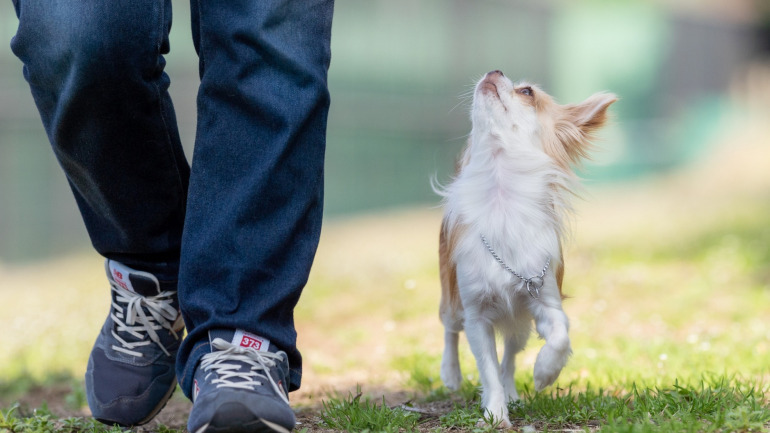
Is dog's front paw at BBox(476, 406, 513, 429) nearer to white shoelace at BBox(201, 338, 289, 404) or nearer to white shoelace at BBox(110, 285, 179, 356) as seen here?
white shoelace at BBox(201, 338, 289, 404)

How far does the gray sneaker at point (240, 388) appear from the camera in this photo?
6.63 feet

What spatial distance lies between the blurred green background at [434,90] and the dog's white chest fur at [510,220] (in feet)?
0.73

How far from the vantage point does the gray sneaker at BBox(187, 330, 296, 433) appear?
2021 millimetres

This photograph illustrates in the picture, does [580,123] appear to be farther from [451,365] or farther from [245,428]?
[245,428]

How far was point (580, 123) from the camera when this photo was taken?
2.92 m

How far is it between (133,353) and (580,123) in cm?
162

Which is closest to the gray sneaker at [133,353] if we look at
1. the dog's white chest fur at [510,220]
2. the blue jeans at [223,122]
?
the blue jeans at [223,122]

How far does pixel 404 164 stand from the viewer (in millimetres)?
12852

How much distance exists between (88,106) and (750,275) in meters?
5.02

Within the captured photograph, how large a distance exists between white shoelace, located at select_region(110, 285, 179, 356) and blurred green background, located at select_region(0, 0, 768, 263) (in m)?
1.29

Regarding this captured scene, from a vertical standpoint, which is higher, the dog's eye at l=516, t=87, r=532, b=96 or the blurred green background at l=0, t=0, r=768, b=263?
the dog's eye at l=516, t=87, r=532, b=96

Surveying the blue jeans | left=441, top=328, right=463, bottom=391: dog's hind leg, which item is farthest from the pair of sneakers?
left=441, top=328, right=463, bottom=391: dog's hind leg

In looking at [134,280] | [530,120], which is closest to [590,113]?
[530,120]

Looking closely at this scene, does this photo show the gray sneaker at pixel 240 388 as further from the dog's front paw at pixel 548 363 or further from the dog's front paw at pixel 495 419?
the dog's front paw at pixel 548 363
